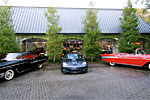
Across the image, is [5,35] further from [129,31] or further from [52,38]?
[129,31]

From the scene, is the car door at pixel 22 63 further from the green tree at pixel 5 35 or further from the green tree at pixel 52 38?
the green tree at pixel 52 38

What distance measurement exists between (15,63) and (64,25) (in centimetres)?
964

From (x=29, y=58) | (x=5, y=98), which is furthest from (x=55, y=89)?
(x=29, y=58)

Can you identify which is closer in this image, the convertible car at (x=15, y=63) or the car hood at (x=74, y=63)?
the convertible car at (x=15, y=63)

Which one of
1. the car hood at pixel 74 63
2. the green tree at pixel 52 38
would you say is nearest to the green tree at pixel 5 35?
the green tree at pixel 52 38

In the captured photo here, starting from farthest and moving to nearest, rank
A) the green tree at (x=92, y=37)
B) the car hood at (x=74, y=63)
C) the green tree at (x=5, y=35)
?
1. the green tree at (x=92, y=37)
2. the green tree at (x=5, y=35)
3. the car hood at (x=74, y=63)

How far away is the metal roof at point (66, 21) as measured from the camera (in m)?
14.4

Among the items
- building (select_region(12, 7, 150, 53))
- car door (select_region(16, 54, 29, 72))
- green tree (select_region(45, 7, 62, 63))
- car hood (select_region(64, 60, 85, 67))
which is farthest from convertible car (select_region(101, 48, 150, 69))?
car door (select_region(16, 54, 29, 72))

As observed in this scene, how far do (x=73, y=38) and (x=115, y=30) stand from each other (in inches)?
236

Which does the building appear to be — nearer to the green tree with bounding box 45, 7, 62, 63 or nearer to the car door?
the green tree with bounding box 45, 7, 62, 63

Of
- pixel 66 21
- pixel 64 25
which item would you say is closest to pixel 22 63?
pixel 64 25

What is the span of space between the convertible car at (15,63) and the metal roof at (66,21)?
20.7 ft

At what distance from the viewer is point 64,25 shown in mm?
15258

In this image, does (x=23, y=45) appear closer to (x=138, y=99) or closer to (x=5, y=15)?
(x=5, y=15)
